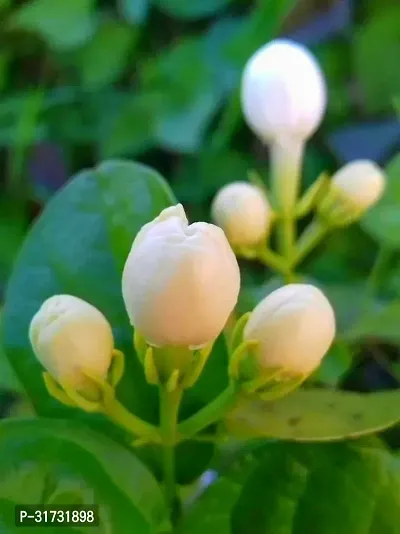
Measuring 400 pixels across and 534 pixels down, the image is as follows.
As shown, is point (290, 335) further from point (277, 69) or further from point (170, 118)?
point (170, 118)

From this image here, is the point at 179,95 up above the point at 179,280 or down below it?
below

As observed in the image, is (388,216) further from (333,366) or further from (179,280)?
(179,280)

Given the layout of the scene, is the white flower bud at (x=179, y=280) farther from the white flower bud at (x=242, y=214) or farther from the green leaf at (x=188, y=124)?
the green leaf at (x=188, y=124)

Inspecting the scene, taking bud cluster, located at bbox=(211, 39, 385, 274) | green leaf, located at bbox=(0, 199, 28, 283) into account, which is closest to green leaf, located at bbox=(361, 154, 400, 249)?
bud cluster, located at bbox=(211, 39, 385, 274)

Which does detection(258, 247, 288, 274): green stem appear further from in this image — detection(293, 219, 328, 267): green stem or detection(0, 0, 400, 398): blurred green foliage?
detection(0, 0, 400, 398): blurred green foliage

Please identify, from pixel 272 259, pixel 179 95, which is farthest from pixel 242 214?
pixel 179 95

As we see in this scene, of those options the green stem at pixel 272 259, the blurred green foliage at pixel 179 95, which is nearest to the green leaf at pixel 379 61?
the blurred green foliage at pixel 179 95
